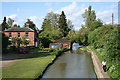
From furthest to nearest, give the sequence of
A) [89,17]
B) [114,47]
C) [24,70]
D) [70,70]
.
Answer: [89,17]
[70,70]
[114,47]
[24,70]

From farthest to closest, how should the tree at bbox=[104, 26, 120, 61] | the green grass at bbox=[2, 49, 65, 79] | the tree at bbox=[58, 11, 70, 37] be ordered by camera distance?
the tree at bbox=[58, 11, 70, 37], the tree at bbox=[104, 26, 120, 61], the green grass at bbox=[2, 49, 65, 79]

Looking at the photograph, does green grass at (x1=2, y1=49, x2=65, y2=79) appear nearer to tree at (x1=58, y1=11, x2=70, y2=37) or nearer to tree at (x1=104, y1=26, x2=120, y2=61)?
tree at (x1=104, y1=26, x2=120, y2=61)

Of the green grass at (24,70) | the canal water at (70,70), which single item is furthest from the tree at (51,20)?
the green grass at (24,70)

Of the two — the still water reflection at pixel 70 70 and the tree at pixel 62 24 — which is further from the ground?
the tree at pixel 62 24

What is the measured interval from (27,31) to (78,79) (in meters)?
29.3

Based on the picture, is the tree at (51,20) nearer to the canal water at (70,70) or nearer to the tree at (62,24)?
the tree at (62,24)

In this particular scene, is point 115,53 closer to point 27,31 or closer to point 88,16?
point 27,31

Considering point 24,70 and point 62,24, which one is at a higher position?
point 62,24

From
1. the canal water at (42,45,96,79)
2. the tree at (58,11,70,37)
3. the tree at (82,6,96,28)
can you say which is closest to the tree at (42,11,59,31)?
the tree at (58,11,70,37)

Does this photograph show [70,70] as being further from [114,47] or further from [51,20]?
[51,20]

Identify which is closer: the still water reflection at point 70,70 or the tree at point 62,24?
the still water reflection at point 70,70

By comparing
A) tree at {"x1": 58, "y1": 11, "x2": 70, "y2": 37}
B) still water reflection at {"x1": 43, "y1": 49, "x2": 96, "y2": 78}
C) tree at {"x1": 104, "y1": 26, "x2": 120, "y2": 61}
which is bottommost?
still water reflection at {"x1": 43, "y1": 49, "x2": 96, "y2": 78}

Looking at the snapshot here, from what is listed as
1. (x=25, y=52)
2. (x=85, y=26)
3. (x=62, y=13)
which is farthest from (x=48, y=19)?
(x=25, y=52)

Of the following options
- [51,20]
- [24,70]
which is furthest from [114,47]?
[51,20]
